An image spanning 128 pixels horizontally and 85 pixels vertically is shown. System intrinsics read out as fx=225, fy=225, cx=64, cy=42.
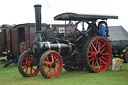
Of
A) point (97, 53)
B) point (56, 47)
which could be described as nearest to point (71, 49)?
point (56, 47)

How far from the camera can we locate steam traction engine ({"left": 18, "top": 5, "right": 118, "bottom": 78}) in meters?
7.36

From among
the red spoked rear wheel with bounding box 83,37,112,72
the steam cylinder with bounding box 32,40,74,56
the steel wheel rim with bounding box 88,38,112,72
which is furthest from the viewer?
the steel wheel rim with bounding box 88,38,112,72

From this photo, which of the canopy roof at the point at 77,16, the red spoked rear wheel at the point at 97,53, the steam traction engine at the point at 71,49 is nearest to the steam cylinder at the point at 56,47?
the steam traction engine at the point at 71,49

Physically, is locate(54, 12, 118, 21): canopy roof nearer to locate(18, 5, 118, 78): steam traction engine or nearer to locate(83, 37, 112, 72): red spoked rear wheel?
locate(18, 5, 118, 78): steam traction engine

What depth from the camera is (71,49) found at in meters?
7.89

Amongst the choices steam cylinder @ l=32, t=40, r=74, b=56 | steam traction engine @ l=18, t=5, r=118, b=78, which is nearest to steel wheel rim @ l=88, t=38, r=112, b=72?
steam traction engine @ l=18, t=5, r=118, b=78

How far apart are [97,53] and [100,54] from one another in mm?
134

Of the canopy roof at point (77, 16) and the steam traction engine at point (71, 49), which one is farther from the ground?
the canopy roof at point (77, 16)

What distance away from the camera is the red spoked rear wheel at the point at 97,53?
7598 millimetres

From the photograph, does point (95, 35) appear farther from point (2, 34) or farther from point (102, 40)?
point (2, 34)

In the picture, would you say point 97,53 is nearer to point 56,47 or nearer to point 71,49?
point 71,49

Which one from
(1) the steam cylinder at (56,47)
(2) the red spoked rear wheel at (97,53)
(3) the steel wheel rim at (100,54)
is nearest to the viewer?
(1) the steam cylinder at (56,47)

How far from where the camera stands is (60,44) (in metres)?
7.67

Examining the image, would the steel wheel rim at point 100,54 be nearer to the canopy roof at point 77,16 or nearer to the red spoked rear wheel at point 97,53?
the red spoked rear wheel at point 97,53
